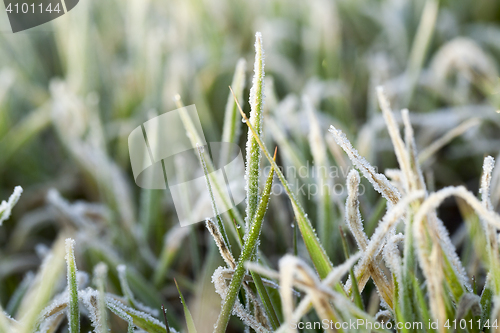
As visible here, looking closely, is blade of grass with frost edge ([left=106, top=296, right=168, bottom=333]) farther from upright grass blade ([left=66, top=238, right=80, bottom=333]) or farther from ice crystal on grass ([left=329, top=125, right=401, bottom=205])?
ice crystal on grass ([left=329, top=125, right=401, bottom=205])

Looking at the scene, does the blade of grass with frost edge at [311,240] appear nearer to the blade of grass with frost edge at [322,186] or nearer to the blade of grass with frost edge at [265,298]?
the blade of grass with frost edge at [265,298]

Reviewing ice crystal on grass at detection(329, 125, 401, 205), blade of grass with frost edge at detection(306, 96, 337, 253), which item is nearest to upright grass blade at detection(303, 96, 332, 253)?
blade of grass with frost edge at detection(306, 96, 337, 253)

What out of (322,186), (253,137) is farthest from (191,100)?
(253,137)

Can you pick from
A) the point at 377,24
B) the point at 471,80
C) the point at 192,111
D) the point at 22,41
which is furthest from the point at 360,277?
the point at 22,41

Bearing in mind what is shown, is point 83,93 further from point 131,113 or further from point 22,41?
point 22,41

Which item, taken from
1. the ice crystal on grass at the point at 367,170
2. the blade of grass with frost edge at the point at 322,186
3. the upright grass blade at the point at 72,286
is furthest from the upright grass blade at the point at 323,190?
the upright grass blade at the point at 72,286

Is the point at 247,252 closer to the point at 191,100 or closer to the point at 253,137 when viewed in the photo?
the point at 253,137
